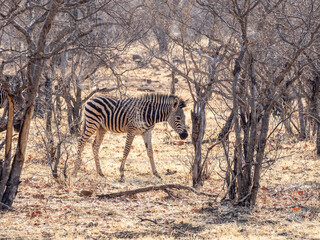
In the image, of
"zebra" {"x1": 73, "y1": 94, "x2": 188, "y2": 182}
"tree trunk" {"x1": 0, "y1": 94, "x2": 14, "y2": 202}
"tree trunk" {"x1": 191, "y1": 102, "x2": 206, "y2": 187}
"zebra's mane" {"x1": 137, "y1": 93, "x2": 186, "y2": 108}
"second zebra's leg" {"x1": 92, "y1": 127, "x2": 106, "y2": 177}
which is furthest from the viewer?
"zebra's mane" {"x1": 137, "y1": 93, "x2": 186, "y2": 108}

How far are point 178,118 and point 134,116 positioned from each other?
1045 millimetres

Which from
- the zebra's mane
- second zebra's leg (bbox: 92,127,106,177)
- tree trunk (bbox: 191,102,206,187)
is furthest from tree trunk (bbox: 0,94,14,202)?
the zebra's mane

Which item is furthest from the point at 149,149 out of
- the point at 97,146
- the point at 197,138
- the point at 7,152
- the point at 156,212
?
the point at 7,152

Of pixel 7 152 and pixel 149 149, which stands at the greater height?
pixel 149 149

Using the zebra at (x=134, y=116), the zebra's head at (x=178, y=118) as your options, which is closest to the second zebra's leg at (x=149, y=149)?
the zebra at (x=134, y=116)

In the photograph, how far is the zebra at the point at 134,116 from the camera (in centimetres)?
1077

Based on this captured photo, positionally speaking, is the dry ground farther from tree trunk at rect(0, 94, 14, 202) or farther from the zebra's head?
the zebra's head

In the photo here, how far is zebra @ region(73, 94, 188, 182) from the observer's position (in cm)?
1077

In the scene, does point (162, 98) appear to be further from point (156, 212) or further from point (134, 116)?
point (156, 212)

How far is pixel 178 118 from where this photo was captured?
1091cm

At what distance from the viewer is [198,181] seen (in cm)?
912

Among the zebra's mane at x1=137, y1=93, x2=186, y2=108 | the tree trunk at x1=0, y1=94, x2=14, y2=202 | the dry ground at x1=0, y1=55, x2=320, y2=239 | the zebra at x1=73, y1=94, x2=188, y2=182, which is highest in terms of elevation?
the zebra's mane at x1=137, y1=93, x2=186, y2=108

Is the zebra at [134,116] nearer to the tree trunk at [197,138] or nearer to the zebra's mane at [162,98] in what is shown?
the zebra's mane at [162,98]

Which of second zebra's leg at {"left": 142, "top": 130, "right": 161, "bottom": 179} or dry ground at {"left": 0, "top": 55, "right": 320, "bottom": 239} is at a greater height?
second zebra's leg at {"left": 142, "top": 130, "right": 161, "bottom": 179}
